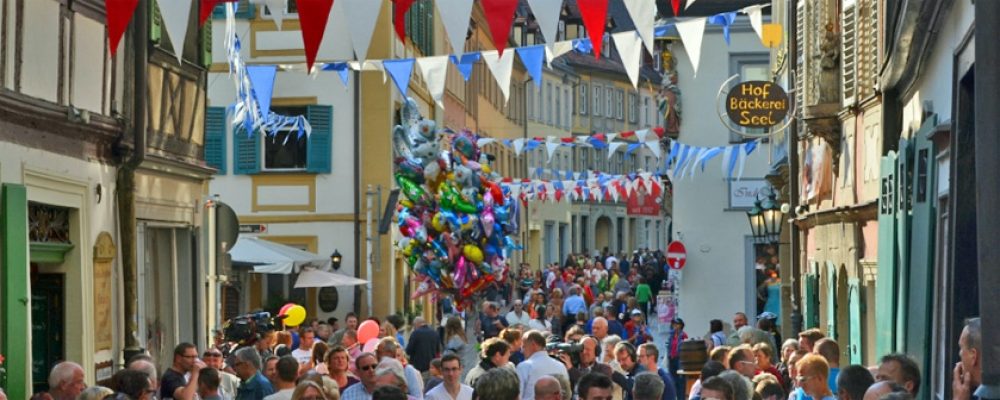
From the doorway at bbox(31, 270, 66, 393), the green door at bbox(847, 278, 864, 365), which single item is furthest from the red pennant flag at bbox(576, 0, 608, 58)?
the green door at bbox(847, 278, 864, 365)

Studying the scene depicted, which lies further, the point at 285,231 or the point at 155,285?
the point at 285,231

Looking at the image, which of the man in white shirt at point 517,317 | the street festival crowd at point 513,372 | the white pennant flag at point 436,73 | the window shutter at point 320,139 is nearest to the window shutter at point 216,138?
the window shutter at point 320,139

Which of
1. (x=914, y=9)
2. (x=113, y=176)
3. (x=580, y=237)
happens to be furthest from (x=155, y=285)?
(x=580, y=237)

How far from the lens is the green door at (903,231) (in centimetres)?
1374

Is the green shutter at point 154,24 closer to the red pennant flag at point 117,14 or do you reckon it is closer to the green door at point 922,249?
the red pennant flag at point 117,14

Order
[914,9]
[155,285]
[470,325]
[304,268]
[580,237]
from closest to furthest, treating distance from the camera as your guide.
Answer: [914,9] → [155,285] → [304,268] → [470,325] → [580,237]

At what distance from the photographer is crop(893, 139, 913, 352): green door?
13742mm

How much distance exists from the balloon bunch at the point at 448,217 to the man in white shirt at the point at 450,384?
753 inches

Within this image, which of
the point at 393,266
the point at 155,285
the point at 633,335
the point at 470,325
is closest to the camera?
the point at 155,285

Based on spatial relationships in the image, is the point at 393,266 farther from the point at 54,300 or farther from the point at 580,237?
the point at 580,237

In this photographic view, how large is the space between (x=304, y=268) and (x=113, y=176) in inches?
697

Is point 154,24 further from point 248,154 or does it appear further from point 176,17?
point 248,154

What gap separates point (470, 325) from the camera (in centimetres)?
4594

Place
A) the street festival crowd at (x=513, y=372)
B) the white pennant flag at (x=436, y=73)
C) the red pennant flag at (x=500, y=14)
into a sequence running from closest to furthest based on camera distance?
1. the street festival crowd at (x=513, y=372)
2. the red pennant flag at (x=500, y=14)
3. the white pennant flag at (x=436, y=73)
